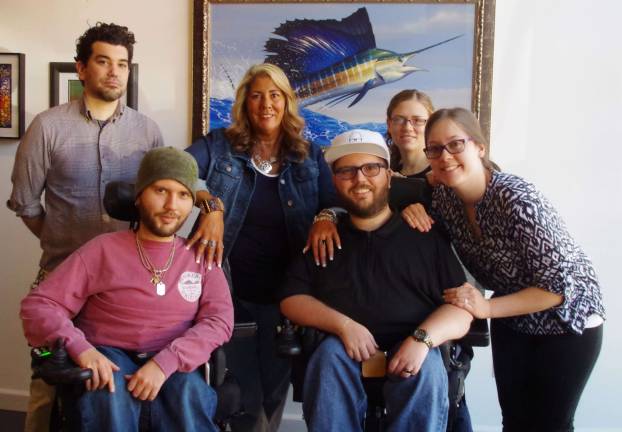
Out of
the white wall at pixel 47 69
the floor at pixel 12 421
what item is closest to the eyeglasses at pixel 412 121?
the white wall at pixel 47 69

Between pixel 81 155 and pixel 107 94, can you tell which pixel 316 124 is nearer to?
pixel 107 94

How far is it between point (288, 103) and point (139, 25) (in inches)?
49.9

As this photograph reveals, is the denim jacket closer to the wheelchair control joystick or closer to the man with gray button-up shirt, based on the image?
the man with gray button-up shirt

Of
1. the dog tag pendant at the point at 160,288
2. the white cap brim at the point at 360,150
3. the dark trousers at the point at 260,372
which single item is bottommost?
the dark trousers at the point at 260,372

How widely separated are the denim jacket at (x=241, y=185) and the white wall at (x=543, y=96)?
818 millimetres

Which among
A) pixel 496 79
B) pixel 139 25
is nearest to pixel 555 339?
pixel 496 79

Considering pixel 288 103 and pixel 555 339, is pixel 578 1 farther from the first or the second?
pixel 555 339

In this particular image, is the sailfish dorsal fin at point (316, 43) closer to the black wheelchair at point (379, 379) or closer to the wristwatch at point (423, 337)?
the black wheelchair at point (379, 379)

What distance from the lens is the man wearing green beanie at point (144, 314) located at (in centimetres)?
173

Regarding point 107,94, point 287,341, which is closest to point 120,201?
point 107,94

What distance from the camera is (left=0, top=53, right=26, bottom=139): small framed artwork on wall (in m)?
3.21

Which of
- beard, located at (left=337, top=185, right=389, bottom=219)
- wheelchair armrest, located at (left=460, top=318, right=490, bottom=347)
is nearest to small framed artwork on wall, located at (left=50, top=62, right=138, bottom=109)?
beard, located at (left=337, top=185, right=389, bottom=219)

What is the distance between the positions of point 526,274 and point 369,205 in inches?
22.4

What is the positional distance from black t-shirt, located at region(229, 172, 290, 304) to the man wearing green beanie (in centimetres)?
30
